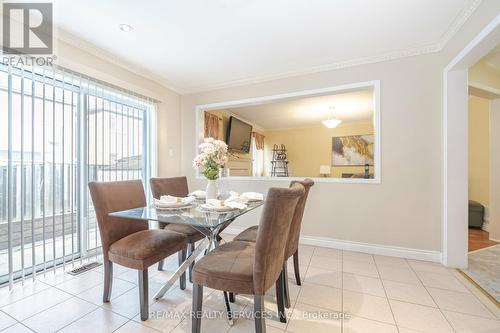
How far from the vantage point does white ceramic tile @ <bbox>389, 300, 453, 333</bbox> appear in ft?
4.99

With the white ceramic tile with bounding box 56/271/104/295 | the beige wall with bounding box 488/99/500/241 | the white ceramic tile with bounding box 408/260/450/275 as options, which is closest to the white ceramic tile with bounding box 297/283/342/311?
the white ceramic tile with bounding box 408/260/450/275

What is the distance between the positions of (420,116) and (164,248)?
120 inches

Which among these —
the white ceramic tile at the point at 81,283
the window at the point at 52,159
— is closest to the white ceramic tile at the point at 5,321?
the white ceramic tile at the point at 81,283

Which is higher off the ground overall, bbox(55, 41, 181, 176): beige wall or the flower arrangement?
bbox(55, 41, 181, 176): beige wall

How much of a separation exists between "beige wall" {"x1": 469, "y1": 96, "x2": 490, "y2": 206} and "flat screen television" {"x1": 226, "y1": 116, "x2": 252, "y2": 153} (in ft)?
14.5

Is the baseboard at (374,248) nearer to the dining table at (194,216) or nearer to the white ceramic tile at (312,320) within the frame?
the white ceramic tile at (312,320)

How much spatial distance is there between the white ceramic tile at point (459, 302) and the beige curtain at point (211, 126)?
3.71 m

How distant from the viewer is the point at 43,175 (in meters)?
2.19

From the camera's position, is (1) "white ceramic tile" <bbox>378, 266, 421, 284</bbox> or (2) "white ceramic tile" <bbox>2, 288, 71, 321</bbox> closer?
(2) "white ceramic tile" <bbox>2, 288, 71, 321</bbox>

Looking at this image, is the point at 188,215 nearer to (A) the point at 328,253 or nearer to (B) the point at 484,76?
(A) the point at 328,253

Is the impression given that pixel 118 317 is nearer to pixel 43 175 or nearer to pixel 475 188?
pixel 43 175

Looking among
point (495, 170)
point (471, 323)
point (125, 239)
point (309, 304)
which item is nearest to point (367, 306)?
point (309, 304)

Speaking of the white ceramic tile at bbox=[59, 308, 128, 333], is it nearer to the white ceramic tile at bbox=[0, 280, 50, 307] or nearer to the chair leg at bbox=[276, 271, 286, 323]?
the white ceramic tile at bbox=[0, 280, 50, 307]

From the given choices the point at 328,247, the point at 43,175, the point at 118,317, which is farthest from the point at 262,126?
the point at 118,317
